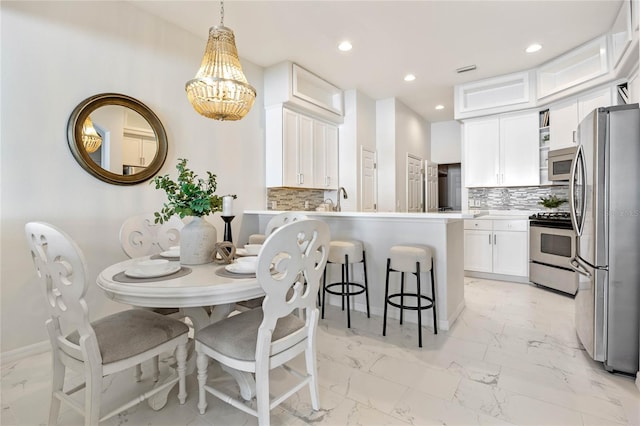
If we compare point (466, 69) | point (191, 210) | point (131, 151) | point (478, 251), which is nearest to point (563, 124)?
point (466, 69)

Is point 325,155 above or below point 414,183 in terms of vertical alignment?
above

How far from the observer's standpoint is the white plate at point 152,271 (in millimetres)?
1496

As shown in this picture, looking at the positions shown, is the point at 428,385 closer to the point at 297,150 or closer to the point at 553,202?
the point at 297,150

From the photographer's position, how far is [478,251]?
14.5ft

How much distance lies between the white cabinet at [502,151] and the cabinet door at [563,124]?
0.81 feet

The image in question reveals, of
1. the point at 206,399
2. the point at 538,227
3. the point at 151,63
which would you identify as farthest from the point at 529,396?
the point at 151,63

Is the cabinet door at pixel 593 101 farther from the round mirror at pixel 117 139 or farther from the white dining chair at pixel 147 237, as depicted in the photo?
the round mirror at pixel 117 139

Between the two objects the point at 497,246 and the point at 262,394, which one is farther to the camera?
the point at 497,246

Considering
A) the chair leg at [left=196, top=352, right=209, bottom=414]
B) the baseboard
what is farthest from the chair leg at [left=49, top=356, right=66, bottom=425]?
the baseboard

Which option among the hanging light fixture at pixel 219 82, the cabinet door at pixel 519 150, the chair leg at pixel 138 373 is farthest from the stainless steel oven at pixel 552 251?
the chair leg at pixel 138 373

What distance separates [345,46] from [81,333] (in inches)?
136

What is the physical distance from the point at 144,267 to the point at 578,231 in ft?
9.44

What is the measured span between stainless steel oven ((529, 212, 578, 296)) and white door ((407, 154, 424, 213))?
204 cm

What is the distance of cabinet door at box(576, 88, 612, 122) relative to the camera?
3354mm
